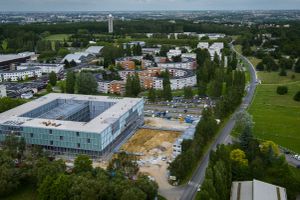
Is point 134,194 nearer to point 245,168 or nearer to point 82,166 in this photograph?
point 82,166

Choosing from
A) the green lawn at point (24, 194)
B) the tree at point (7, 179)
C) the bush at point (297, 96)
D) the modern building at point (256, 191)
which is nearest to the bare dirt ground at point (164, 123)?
the modern building at point (256, 191)

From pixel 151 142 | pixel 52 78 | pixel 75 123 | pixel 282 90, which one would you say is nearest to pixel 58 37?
pixel 52 78

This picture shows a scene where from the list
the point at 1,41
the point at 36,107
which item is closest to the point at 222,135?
the point at 36,107

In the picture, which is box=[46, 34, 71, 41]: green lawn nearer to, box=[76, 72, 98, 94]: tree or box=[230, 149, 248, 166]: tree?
box=[76, 72, 98, 94]: tree

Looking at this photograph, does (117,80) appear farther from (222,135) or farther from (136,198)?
(136,198)

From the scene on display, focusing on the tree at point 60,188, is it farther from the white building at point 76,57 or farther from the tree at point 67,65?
the white building at point 76,57

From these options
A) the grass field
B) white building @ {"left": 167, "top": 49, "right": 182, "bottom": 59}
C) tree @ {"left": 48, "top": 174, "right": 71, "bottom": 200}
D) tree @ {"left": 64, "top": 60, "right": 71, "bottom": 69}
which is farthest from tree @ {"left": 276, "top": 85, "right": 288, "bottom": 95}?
tree @ {"left": 64, "top": 60, "right": 71, "bottom": 69}
